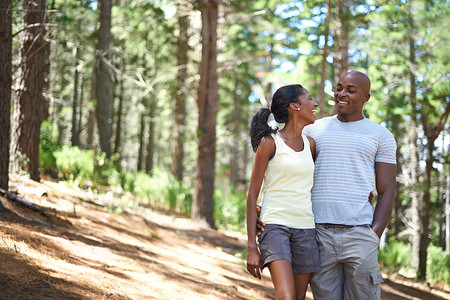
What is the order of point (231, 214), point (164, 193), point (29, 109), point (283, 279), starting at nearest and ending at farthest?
point (283, 279) → point (29, 109) → point (164, 193) → point (231, 214)

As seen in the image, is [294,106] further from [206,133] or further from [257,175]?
[206,133]

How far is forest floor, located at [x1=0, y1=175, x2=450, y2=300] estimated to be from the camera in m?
3.77

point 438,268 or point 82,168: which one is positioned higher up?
point 82,168

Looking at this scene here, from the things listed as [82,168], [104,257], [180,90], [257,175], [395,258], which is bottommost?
[395,258]

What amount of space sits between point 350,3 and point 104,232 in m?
11.5

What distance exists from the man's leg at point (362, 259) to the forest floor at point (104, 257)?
6.93 feet

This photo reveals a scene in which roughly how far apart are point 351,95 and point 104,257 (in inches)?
138

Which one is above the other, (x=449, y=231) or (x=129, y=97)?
(x=129, y=97)

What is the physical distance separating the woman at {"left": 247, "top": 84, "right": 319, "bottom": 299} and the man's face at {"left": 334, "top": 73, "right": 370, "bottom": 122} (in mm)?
280

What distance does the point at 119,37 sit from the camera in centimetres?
1898

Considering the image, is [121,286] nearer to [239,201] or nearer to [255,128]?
[255,128]

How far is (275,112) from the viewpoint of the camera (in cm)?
316

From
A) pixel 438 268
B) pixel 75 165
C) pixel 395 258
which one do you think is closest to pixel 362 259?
pixel 75 165

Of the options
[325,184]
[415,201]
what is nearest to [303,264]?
[325,184]
